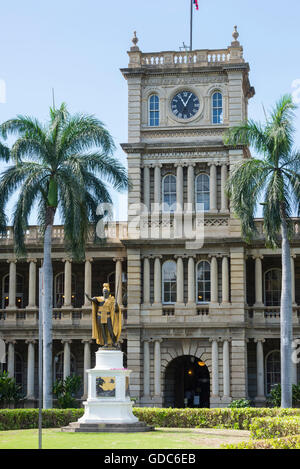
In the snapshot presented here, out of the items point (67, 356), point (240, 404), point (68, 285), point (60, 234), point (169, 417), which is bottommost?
point (240, 404)

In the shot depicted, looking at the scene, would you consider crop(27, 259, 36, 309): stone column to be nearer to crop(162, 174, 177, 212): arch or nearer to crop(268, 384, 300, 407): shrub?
crop(162, 174, 177, 212): arch

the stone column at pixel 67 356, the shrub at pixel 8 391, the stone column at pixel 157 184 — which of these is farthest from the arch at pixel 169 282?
the shrub at pixel 8 391

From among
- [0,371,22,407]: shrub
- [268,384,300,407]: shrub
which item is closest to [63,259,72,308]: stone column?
[0,371,22,407]: shrub

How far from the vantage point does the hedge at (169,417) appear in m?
30.8

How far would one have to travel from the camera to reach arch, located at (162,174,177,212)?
4272 cm

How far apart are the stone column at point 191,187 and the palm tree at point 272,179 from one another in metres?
7.95

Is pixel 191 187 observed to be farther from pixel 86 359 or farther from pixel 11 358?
pixel 11 358

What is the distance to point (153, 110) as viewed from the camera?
4350 centimetres

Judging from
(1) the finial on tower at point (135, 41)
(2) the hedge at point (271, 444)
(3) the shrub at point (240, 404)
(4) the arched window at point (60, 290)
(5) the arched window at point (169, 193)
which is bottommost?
(3) the shrub at point (240, 404)

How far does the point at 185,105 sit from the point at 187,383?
13.7 metres

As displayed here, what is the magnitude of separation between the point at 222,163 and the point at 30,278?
10.8 metres

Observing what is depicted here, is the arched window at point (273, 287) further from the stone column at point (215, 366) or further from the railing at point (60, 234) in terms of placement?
the railing at point (60, 234)

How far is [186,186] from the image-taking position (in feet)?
140

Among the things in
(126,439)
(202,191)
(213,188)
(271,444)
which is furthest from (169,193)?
(271,444)
